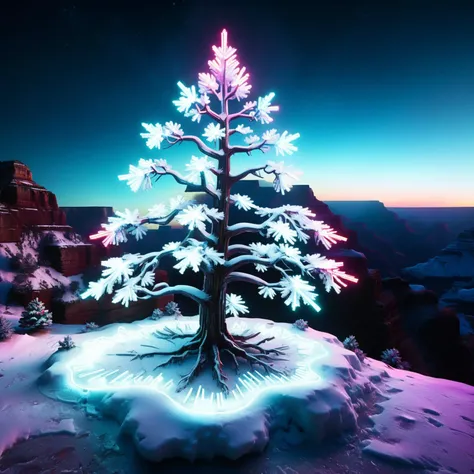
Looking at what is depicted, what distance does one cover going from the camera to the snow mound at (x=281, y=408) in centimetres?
285

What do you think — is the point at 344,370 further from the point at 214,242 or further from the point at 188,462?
the point at 214,242

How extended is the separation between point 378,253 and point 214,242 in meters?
34.9

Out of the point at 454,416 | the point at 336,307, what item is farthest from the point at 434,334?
the point at 454,416

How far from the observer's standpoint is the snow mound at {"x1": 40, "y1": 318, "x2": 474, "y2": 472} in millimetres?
2847

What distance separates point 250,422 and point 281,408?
1.77 ft

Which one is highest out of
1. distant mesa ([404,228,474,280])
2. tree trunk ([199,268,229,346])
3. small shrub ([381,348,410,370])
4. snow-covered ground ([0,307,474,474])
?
tree trunk ([199,268,229,346])

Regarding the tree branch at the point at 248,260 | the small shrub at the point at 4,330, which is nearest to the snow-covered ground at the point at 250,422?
the small shrub at the point at 4,330

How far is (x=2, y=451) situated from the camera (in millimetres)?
2783

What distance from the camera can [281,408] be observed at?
3.40 m

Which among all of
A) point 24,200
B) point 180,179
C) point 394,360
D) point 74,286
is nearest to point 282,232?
point 180,179

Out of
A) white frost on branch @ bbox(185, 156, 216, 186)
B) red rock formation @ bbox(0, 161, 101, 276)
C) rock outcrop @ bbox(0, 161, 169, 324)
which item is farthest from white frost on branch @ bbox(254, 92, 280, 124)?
red rock formation @ bbox(0, 161, 101, 276)

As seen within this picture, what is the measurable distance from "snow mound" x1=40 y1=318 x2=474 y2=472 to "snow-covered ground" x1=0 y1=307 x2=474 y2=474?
1 centimetres

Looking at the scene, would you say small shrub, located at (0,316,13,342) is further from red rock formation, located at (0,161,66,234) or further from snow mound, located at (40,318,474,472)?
red rock formation, located at (0,161,66,234)

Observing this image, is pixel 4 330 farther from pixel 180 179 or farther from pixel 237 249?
pixel 237 249
